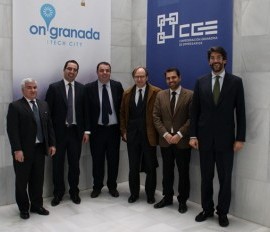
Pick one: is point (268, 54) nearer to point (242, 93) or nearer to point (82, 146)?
point (242, 93)

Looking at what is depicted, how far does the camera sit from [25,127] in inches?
154

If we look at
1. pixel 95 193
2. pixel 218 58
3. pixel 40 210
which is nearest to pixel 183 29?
pixel 218 58

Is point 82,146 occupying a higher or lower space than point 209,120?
lower

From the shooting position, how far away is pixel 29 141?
156 inches

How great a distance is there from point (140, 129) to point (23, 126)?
1389 millimetres

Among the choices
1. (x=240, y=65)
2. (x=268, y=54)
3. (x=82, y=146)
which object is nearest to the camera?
(x=268, y=54)

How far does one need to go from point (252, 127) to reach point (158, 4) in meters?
2.11

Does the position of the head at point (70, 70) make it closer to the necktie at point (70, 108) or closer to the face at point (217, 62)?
the necktie at point (70, 108)

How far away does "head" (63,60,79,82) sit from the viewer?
4.55m

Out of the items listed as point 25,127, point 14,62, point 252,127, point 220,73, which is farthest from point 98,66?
point 252,127

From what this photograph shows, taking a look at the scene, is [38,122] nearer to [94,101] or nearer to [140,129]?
[94,101]

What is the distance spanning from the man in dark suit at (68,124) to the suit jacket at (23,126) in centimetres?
45

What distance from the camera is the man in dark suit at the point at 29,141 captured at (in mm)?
3883

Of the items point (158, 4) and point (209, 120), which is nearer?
point (209, 120)
